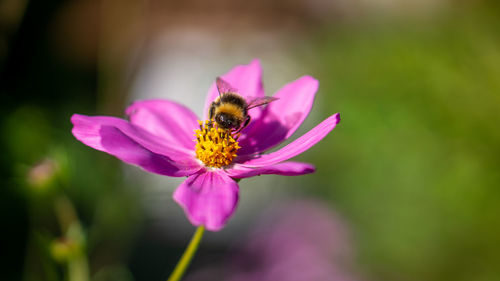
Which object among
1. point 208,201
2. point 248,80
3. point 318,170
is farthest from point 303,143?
point 318,170

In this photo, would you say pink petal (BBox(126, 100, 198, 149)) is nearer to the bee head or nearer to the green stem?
the bee head

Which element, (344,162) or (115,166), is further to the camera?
(344,162)

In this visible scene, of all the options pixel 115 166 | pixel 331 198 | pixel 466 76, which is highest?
pixel 466 76

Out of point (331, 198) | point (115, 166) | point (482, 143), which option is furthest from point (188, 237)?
point (482, 143)

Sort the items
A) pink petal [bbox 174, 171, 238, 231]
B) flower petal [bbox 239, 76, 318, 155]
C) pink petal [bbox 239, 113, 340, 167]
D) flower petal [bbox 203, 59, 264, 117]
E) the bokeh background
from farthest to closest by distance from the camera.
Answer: the bokeh background, flower petal [bbox 203, 59, 264, 117], flower petal [bbox 239, 76, 318, 155], pink petal [bbox 239, 113, 340, 167], pink petal [bbox 174, 171, 238, 231]

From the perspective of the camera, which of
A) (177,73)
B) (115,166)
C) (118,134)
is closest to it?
(118,134)

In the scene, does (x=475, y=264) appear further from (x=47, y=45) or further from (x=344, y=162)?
(x=47, y=45)

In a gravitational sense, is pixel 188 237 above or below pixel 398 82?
below

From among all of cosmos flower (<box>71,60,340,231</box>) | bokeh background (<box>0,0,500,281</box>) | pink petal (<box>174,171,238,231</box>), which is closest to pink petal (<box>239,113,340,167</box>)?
cosmos flower (<box>71,60,340,231</box>)
